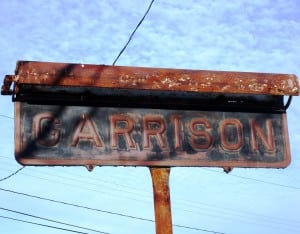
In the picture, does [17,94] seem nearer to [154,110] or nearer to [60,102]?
[60,102]

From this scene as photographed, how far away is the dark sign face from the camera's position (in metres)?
4.67

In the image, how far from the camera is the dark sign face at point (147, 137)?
4.67 meters

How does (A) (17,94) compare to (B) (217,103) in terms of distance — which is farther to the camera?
(B) (217,103)

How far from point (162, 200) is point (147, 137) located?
636 mm

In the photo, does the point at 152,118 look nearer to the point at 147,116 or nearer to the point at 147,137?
the point at 147,116

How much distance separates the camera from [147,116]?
4.90 m

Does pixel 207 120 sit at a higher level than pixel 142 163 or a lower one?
higher

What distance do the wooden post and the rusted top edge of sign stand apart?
0.79 metres

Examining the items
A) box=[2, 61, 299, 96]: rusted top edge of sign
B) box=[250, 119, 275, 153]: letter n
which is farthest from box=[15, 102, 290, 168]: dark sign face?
box=[2, 61, 299, 96]: rusted top edge of sign

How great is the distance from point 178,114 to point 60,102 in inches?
45.0

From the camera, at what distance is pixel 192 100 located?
502 centimetres

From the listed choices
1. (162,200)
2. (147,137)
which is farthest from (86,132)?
(162,200)

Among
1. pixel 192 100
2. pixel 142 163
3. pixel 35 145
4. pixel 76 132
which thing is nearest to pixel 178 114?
pixel 192 100

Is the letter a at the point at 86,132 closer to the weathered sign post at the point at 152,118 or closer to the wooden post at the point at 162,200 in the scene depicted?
the weathered sign post at the point at 152,118
